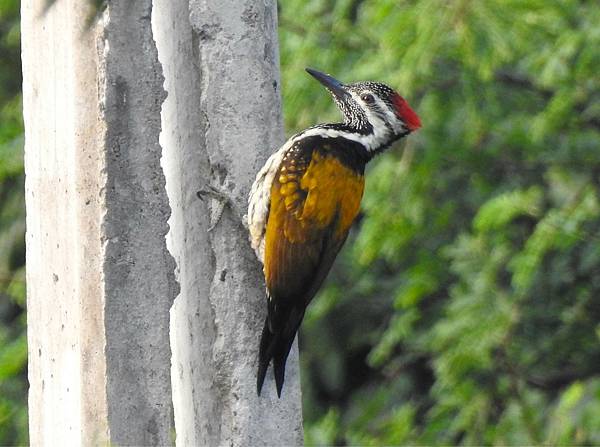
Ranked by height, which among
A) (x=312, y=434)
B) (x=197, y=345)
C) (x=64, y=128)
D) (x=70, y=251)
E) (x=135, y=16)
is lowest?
(x=312, y=434)

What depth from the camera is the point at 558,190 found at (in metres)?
7.27

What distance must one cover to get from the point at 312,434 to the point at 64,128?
144 inches

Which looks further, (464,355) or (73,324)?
(464,355)

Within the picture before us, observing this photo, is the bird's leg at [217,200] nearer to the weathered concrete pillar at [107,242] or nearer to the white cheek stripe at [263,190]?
the white cheek stripe at [263,190]

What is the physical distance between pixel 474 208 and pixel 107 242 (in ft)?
14.7

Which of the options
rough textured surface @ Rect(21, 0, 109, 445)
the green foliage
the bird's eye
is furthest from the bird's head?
rough textured surface @ Rect(21, 0, 109, 445)

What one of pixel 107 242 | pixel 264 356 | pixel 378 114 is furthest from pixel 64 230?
pixel 378 114

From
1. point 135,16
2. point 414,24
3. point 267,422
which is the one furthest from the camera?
point 414,24

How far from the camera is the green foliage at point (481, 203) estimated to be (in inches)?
257

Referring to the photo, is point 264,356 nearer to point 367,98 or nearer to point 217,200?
point 217,200

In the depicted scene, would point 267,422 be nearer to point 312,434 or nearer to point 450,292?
point 312,434

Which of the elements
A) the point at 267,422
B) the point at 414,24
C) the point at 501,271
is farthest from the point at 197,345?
the point at 501,271

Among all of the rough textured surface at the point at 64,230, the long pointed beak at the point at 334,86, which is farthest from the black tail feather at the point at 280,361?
the long pointed beak at the point at 334,86

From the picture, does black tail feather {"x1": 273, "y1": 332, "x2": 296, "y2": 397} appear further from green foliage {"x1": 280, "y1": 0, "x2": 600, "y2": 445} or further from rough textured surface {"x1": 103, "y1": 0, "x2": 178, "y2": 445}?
green foliage {"x1": 280, "y1": 0, "x2": 600, "y2": 445}
